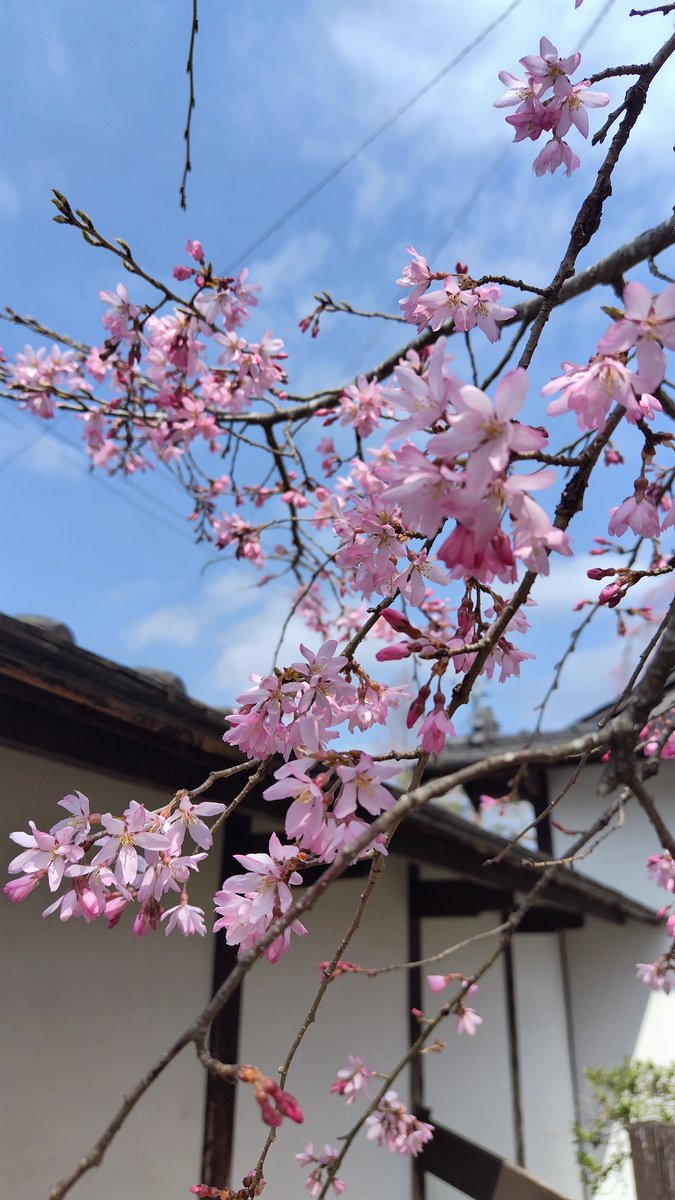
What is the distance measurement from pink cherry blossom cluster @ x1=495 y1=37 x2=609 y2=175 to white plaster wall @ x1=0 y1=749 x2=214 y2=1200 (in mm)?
1636

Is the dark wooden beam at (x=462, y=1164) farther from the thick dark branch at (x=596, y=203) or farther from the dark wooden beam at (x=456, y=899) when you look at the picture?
the thick dark branch at (x=596, y=203)

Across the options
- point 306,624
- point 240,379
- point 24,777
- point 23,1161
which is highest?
point 306,624

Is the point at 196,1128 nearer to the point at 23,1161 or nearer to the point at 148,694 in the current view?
the point at 23,1161

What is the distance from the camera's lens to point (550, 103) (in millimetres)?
1189

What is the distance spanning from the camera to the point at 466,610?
775 millimetres

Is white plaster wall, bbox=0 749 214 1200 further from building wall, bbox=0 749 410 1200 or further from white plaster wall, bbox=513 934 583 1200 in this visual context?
white plaster wall, bbox=513 934 583 1200

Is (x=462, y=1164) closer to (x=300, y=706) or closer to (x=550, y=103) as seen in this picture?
(x=300, y=706)

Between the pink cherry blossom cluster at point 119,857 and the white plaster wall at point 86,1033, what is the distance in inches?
39.8

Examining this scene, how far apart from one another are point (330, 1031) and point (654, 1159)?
1.27m

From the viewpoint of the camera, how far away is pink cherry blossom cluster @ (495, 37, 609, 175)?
117 cm

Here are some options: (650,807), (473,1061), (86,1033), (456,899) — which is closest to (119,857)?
(650,807)

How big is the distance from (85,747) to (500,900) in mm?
2457

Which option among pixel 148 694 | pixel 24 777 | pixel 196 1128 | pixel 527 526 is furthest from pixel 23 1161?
pixel 527 526

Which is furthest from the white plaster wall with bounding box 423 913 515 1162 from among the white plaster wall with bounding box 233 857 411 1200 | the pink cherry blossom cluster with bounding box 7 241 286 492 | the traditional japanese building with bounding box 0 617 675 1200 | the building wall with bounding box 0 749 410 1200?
the pink cherry blossom cluster with bounding box 7 241 286 492
